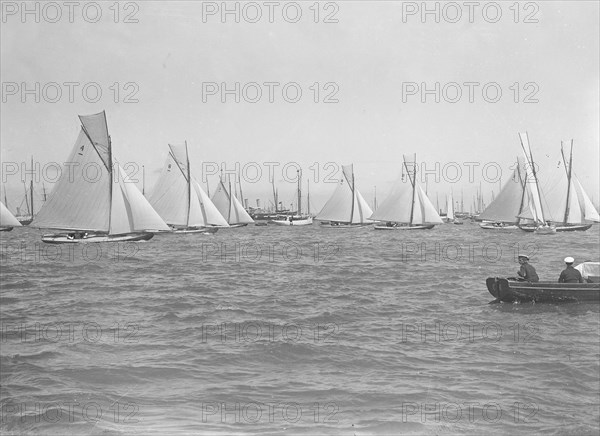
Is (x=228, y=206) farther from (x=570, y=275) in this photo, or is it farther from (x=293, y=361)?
(x=293, y=361)

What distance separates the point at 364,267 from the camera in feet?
113

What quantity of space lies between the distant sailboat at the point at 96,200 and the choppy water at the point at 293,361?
65.4 feet

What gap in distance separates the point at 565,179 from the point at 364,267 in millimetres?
44346

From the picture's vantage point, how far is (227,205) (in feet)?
307

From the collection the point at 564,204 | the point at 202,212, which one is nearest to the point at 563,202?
the point at 564,204

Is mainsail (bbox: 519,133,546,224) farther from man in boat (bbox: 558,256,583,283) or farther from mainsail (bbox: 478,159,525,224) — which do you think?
man in boat (bbox: 558,256,583,283)

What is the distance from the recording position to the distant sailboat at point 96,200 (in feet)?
145

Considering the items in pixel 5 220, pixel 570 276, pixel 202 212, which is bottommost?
pixel 570 276

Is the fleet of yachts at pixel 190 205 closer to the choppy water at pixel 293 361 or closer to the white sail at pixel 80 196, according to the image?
the white sail at pixel 80 196

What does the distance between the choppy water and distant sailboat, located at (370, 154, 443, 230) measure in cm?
5576

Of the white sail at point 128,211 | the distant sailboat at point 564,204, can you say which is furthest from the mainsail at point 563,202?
the white sail at point 128,211

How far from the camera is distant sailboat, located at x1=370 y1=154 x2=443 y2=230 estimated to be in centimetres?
8044

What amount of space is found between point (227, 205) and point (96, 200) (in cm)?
4714

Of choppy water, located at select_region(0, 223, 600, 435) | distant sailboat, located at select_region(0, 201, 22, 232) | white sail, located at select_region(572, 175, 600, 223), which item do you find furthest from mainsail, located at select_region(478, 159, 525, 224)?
distant sailboat, located at select_region(0, 201, 22, 232)
